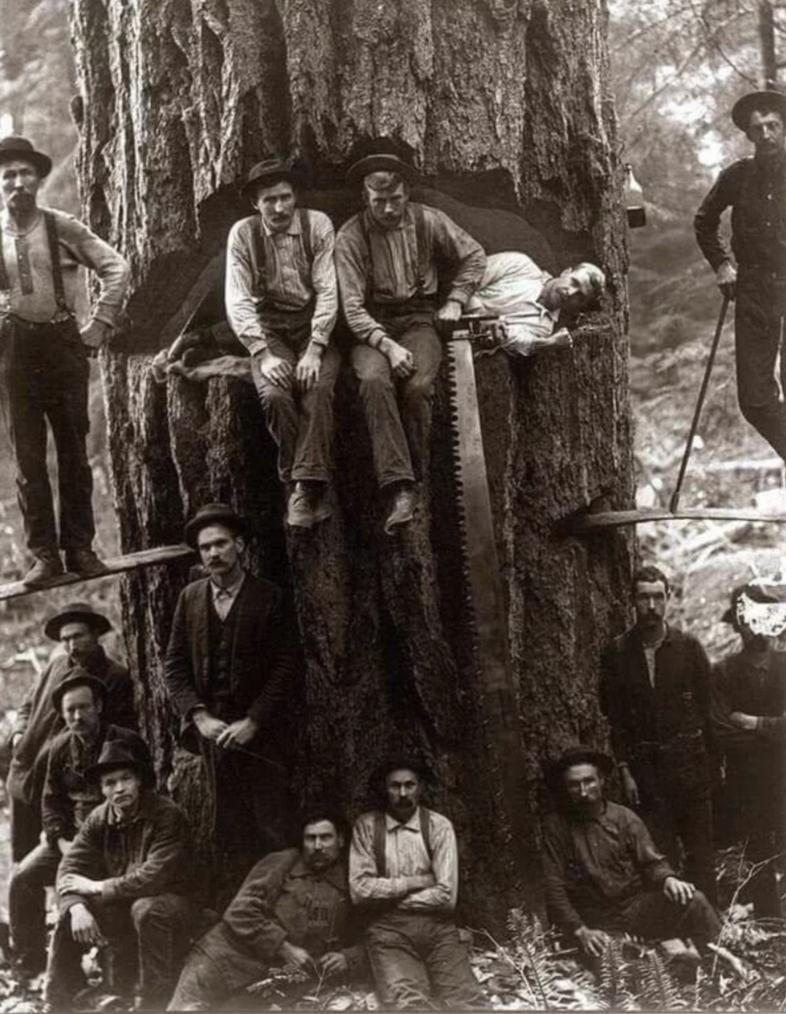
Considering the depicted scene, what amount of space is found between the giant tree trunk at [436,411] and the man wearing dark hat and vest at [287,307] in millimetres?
119

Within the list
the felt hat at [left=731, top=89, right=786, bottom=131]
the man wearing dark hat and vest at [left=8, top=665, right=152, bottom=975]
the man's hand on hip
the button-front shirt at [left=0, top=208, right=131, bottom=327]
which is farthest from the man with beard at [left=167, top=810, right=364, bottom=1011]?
Answer: the felt hat at [left=731, top=89, right=786, bottom=131]

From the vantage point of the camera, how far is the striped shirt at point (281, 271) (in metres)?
5.77

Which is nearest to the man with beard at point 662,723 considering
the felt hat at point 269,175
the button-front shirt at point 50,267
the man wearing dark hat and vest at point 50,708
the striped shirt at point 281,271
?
the striped shirt at point 281,271

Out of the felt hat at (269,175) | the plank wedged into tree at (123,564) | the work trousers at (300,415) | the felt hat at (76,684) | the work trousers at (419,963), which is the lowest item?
the work trousers at (419,963)

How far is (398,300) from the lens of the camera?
5.80 metres

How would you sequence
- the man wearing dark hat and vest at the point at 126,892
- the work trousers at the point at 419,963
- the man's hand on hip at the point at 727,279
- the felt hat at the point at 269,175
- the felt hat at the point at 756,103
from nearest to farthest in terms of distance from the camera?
the work trousers at the point at 419,963, the man wearing dark hat and vest at the point at 126,892, the felt hat at the point at 269,175, the felt hat at the point at 756,103, the man's hand on hip at the point at 727,279

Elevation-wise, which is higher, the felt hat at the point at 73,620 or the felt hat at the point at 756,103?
the felt hat at the point at 756,103

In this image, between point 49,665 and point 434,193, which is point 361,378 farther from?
point 49,665

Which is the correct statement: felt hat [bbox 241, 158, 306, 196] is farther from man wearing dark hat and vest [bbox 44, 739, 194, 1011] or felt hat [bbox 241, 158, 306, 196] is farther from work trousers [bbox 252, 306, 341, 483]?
man wearing dark hat and vest [bbox 44, 739, 194, 1011]

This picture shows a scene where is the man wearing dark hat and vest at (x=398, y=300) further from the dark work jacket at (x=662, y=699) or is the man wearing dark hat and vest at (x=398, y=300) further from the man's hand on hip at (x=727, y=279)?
the dark work jacket at (x=662, y=699)

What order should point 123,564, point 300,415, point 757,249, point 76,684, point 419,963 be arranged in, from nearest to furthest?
point 419,963
point 300,415
point 123,564
point 76,684
point 757,249

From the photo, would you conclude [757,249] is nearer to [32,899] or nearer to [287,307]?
[287,307]

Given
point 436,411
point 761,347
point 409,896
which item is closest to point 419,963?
point 409,896

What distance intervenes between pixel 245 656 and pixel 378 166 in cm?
181
